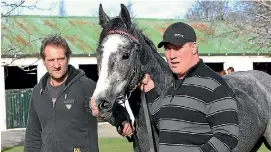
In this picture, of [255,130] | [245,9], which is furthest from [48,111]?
[245,9]

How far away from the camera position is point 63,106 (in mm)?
4578

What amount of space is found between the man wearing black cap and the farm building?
705 inches

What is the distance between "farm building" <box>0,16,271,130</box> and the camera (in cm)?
2303

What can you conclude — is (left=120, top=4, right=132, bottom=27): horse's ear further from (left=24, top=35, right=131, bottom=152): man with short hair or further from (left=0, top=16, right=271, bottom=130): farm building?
(left=0, top=16, right=271, bottom=130): farm building

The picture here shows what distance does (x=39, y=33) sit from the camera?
2472 cm

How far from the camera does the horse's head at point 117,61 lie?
14.2 feet

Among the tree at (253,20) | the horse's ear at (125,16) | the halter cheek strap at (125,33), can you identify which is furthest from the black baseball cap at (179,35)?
the tree at (253,20)

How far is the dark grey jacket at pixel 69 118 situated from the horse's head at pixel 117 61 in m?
0.30

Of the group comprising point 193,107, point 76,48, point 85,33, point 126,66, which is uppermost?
point 85,33

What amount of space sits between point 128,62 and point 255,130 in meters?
2.62

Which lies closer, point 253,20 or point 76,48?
point 253,20

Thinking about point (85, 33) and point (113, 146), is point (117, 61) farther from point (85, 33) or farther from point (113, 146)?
point (85, 33)

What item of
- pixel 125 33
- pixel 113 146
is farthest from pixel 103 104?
pixel 113 146

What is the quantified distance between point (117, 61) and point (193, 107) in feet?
3.93
